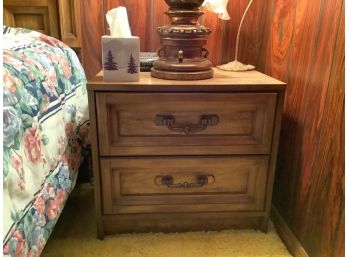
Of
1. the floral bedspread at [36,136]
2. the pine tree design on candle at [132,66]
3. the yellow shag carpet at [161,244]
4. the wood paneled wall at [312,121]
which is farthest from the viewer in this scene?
the yellow shag carpet at [161,244]

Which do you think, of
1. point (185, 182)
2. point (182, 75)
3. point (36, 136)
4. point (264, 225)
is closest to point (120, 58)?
point (182, 75)

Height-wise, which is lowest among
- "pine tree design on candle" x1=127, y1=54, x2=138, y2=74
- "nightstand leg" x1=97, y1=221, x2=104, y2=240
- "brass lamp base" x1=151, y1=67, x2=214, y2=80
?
"nightstand leg" x1=97, y1=221, x2=104, y2=240

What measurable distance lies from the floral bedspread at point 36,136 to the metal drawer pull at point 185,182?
0.26 m

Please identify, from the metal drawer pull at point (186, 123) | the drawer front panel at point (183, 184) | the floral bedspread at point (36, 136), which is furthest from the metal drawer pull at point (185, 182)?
the floral bedspread at point (36, 136)

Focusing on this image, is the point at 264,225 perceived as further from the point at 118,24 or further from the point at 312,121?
the point at 118,24

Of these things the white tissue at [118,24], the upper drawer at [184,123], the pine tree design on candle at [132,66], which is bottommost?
the upper drawer at [184,123]

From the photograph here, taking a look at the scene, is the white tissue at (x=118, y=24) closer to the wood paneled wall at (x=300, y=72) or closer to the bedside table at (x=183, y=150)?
the bedside table at (x=183, y=150)

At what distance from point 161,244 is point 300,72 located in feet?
2.15

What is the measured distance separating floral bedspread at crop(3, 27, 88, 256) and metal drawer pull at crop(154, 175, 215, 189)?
0.84 feet

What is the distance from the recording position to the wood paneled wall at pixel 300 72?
71 centimetres

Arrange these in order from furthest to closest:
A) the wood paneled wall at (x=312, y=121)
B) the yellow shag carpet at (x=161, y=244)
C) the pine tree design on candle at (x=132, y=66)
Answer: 1. the yellow shag carpet at (x=161, y=244)
2. the pine tree design on candle at (x=132, y=66)
3. the wood paneled wall at (x=312, y=121)

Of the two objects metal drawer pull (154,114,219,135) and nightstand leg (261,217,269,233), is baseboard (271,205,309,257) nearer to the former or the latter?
nightstand leg (261,217,269,233)

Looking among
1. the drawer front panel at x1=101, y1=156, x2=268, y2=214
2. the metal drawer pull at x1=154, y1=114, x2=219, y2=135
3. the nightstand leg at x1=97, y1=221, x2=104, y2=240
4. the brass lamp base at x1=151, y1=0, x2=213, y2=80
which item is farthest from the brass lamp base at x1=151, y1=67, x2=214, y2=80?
the nightstand leg at x1=97, y1=221, x2=104, y2=240

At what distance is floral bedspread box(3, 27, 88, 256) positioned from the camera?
22.5 inches
